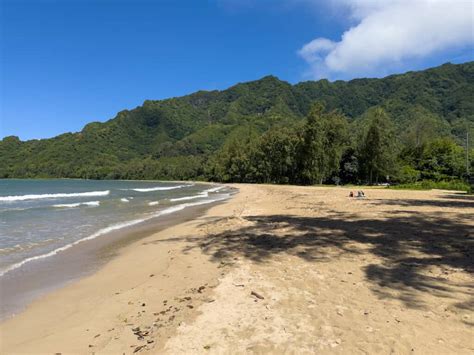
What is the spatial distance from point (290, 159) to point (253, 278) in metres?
67.1

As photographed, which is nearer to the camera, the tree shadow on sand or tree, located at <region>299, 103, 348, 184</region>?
the tree shadow on sand

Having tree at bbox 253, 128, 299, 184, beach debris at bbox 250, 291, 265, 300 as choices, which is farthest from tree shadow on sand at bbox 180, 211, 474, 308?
tree at bbox 253, 128, 299, 184

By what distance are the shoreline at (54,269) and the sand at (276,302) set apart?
0.40 m

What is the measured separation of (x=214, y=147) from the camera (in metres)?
194

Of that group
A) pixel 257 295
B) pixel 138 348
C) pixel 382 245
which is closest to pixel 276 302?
pixel 257 295

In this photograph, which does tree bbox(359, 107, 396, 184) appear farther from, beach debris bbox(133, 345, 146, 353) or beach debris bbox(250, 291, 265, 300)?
beach debris bbox(133, 345, 146, 353)

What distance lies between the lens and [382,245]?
9383mm

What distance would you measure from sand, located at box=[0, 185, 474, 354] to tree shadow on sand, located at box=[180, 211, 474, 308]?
4cm

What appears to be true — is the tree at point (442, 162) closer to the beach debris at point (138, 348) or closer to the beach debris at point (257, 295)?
the beach debris at point (257, 295)

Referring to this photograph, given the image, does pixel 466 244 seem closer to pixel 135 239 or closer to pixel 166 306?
pixel 166 306

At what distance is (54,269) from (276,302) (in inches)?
293

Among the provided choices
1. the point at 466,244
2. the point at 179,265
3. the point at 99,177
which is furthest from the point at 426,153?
the point at 99,177

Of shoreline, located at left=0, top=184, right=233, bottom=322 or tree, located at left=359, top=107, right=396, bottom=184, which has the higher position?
tree, located at left=359, top=107, right=396, bottom=184

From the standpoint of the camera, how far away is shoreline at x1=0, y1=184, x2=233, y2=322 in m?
7.52
